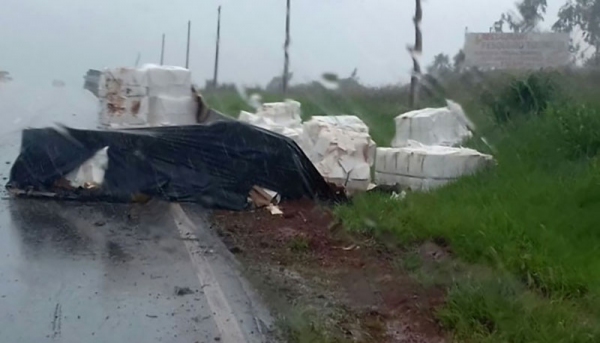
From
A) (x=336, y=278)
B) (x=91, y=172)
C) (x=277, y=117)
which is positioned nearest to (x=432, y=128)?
(x=277, y=117)

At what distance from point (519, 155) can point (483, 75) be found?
1130 centimetres

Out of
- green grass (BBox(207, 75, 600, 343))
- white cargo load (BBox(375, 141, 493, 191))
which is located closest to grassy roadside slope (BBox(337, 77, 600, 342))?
green grass (BBox(207, 75, 600, 343))

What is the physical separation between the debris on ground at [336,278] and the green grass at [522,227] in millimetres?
233

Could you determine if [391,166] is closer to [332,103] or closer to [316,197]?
[316,197]

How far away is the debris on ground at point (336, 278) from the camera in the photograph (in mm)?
6980

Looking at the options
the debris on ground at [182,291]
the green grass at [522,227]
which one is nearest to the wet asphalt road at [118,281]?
the debris on ground at [182,291]

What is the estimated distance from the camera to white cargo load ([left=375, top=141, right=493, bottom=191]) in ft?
42.1

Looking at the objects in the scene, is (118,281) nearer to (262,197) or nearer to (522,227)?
(522,227)

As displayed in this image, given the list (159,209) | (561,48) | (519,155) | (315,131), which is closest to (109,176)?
(159,209)

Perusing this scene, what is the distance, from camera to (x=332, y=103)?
24.6 metres

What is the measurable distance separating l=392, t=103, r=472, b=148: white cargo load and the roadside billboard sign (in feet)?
38.7

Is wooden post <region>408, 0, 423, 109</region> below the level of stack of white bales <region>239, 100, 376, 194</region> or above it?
above

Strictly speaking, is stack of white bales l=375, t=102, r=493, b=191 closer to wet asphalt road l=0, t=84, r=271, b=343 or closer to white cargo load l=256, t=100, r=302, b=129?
white cargo load l=256, t=100, r=302, b=129

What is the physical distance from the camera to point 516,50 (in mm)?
28734
